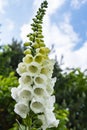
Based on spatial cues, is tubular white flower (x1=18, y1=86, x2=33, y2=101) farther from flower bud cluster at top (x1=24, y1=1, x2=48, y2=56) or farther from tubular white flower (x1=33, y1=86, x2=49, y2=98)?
flower bud cluster at top (x1=24, y1=1, x2=48, y2=56)

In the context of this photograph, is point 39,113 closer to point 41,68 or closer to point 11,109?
point 41,68

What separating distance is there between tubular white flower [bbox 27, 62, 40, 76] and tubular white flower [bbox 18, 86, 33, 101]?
111 mm

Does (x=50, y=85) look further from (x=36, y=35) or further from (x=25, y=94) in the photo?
(x=36, y=35)

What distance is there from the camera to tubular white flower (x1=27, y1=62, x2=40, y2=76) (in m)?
3.16

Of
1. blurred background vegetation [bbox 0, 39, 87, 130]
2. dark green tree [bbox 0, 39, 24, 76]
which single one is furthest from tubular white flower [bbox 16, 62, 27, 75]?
dark green tree [bbox 0, 39, 24, 76]

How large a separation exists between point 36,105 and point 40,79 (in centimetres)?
19

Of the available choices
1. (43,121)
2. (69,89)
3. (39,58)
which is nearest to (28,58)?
(39,58)

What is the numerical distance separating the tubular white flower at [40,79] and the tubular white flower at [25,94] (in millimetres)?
67

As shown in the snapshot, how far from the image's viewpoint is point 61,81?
13.6 meters

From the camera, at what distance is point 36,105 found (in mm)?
3090

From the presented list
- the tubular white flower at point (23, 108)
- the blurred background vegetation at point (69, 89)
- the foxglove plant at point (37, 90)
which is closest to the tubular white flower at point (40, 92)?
the foxglove plant at point (37, 90)

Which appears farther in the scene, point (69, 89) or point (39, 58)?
point (69, 89)

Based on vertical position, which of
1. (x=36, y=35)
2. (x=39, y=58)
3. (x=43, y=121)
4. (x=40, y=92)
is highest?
(x=36, y=35)

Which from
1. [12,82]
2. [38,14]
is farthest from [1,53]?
[38,14]
